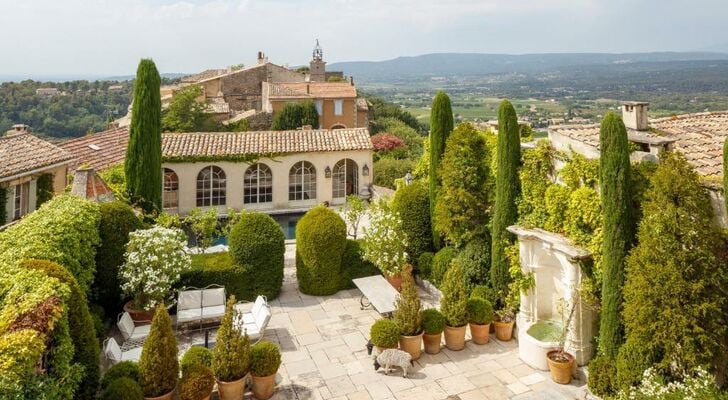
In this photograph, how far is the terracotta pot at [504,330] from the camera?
1190cm

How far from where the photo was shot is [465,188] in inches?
530

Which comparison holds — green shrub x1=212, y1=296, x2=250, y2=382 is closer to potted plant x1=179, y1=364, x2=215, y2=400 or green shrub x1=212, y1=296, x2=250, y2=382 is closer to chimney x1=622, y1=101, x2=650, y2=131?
potted plant x1=179, y1=364, x2=215, y2=400

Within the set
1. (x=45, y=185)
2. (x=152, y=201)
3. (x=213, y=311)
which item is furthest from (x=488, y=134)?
(x=45, y=185)

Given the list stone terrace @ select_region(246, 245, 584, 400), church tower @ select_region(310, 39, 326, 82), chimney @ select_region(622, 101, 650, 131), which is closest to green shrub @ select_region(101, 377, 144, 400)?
stone terrace @ select_region(246, 245, 584, 400)

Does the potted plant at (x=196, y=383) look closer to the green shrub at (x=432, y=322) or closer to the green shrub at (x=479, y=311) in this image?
the green shrub at (x=432, y=322)

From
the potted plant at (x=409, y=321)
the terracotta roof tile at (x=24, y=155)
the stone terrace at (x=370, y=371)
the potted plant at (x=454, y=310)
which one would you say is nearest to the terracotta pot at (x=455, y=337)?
the potted plant at (x=454, y=310)

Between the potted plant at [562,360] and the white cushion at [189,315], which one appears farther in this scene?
the white cushion at [189,315]

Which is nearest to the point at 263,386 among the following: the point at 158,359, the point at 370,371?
the point at 158,359

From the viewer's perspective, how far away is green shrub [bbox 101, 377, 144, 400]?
7863 millimetres

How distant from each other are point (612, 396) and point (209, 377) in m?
7.35

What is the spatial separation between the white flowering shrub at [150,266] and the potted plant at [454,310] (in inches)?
265

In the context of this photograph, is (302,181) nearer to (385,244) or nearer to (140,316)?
(385,244)

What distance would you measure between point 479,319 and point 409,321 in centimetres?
188

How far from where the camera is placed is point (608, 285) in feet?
30.3
